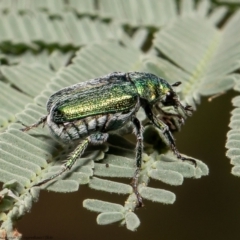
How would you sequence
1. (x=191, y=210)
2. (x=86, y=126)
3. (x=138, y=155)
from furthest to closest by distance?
1. (x=191, y=210)
2. (x=86, y=126)
3. (x=138, y=155)

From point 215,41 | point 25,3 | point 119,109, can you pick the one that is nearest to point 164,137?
point 119,109

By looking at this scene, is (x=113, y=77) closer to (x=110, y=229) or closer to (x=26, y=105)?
(x=26, y=105)

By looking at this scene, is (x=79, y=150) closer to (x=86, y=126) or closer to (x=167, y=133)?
(x=86, y=126)

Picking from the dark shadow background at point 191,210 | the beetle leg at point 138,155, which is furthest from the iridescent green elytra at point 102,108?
the dark shadow background at point 191,210

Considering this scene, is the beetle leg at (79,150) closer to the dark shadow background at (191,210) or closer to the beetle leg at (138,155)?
the beetle leg at (138,155)

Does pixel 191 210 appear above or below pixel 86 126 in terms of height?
below

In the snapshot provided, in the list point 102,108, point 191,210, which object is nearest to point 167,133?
point 102,108
